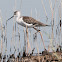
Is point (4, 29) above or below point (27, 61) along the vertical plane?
above

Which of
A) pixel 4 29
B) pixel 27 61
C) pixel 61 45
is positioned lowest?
pixel 27 61

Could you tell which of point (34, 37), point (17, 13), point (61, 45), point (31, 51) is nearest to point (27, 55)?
point (31, 51)

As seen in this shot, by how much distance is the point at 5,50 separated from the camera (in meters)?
7.34

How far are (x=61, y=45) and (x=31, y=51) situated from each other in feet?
3.24

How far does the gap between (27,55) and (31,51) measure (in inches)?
7.8

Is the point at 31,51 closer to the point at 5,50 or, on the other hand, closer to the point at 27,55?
the point at 27,55

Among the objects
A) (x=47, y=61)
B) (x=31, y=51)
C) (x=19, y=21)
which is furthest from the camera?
(x=19, y=21)

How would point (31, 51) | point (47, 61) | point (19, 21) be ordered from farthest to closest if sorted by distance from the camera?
point (19, 21) → point (31, 51) → point (47, 61)

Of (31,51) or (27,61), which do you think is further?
(31,51)

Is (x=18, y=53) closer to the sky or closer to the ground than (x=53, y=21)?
closer to the ground

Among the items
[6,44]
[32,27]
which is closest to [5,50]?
[6,44]

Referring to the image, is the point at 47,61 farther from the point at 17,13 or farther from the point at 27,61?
the point at 17,13

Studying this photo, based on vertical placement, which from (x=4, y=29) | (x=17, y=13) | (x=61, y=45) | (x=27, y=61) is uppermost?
(x=17, y=13)

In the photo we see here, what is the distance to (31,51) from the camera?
714cm
